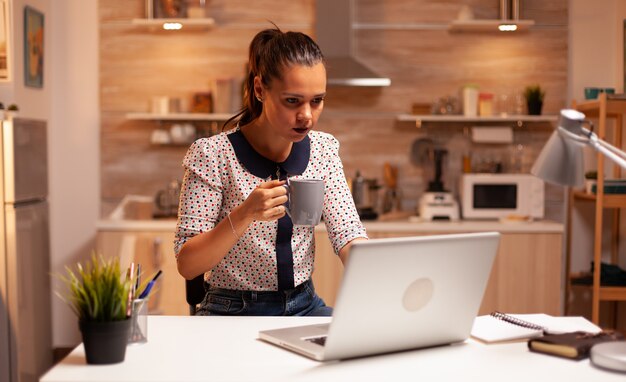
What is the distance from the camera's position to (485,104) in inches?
181

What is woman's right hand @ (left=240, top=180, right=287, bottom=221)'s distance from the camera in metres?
1.77

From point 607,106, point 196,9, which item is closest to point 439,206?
point 607,106

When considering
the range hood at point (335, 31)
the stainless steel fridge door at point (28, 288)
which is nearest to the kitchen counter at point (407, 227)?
the stainless steel fridge door at point (28, 288)

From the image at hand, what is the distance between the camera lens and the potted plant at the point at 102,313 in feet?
4.88

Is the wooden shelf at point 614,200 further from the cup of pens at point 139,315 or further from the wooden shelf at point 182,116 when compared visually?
the cup of pens at point 139,315

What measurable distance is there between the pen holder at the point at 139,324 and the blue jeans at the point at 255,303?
0.52 metres

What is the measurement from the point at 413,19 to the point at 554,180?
3367 mm

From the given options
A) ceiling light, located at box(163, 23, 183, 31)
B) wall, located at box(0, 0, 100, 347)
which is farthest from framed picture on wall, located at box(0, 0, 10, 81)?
ceiling light, located at box(163, 23, 183, 31)

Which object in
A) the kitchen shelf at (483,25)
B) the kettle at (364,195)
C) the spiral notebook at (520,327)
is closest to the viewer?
the spiral notebook at (520,327)

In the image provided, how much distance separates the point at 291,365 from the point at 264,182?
0.73m

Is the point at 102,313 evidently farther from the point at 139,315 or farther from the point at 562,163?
the point at 562,163

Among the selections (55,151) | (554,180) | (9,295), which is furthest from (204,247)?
(55,151)

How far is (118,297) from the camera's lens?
1.51 metres

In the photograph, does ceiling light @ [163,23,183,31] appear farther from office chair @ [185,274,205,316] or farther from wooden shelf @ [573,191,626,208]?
office chair @ [185,274,205,316]
